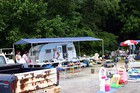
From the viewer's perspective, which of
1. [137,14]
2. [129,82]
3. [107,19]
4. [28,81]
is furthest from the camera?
[107,19]

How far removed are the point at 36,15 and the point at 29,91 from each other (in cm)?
2209

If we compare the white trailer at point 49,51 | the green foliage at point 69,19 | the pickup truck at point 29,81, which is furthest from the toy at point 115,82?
the green foliage at point 69,19

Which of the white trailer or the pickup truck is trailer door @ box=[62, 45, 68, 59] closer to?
the white trailer

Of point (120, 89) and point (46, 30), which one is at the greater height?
point (46, 30)

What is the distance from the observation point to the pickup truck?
23.9ft

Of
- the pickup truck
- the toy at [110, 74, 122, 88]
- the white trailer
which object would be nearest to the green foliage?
the white trailer

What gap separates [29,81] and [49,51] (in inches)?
697

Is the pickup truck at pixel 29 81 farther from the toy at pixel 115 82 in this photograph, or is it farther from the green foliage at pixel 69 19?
the green foliage at pixel 69 19

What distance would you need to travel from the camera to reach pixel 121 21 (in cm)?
4206

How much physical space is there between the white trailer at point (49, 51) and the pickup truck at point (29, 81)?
49.5 ft

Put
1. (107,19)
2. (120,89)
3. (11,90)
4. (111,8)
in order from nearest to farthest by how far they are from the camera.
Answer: (11,90) < (120,89) < (111,8) < (107,19)

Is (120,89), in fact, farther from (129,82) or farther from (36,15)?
(36,15)

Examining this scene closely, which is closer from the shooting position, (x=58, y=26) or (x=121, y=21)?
(x=58, y=26)

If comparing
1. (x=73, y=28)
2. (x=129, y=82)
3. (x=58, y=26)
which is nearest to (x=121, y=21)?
(x=73, y=28)
